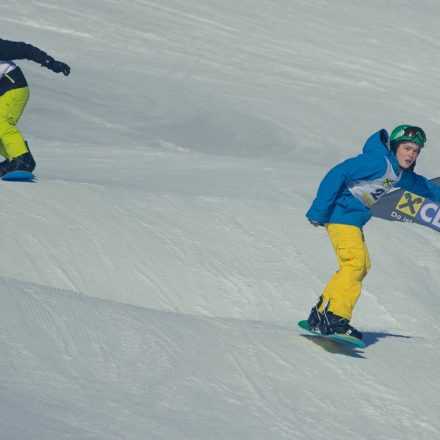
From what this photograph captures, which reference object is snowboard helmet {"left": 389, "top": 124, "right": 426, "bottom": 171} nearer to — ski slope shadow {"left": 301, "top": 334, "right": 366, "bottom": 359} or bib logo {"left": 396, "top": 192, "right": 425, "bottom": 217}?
ski slope shadow {"left": 301, "top": 334, "right": 366, "bottom": 359}

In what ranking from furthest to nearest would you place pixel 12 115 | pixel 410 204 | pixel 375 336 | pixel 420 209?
pixel 410 204, pixel 420 209, pixel 12 115, pixel 375 336

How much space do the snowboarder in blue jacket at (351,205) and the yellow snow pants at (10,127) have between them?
3309mm

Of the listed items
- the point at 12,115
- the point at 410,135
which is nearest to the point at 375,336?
the point at 410,135

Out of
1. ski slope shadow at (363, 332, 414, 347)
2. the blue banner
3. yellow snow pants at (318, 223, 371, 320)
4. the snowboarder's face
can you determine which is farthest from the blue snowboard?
the snowboarder's face

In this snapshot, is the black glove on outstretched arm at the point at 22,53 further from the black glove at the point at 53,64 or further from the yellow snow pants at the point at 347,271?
the yellow snow pants at the point at 347,271

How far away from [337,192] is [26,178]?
10.8 feet

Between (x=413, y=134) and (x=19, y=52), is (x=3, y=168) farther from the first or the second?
(x=413, y=134)

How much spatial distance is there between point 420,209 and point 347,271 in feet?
9.75

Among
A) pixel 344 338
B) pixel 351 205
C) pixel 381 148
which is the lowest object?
pixel 344 338

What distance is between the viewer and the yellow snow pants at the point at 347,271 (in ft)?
20.2

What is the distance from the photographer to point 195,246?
7.96m

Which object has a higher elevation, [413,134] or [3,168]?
[413,134]

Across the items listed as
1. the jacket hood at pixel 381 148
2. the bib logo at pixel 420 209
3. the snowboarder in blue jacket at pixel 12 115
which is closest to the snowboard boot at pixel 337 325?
the jacket hood at pixel 381 148

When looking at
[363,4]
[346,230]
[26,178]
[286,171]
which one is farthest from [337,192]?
[363,4]
